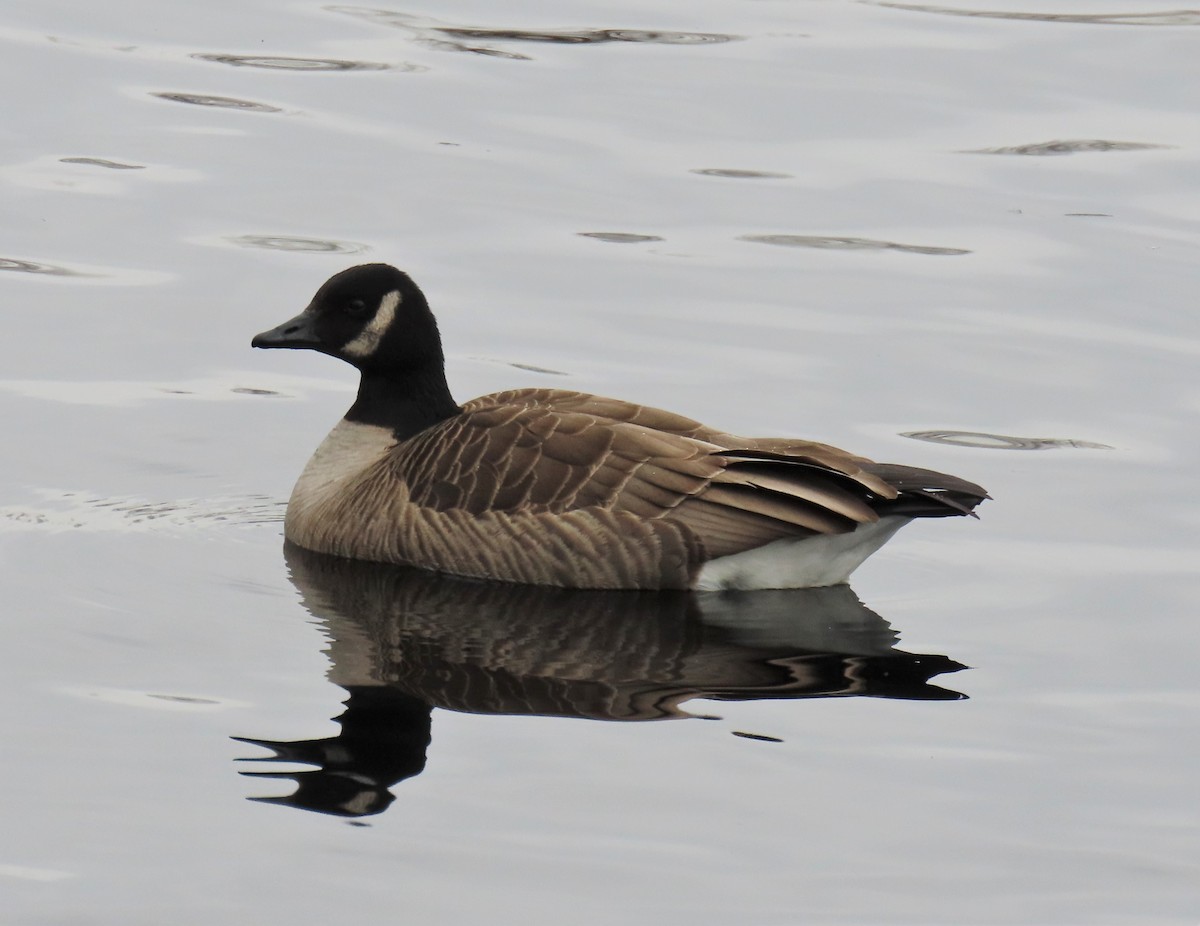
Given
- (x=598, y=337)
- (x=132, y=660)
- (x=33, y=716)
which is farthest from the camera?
(x=598, y=337)

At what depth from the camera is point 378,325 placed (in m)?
12.2

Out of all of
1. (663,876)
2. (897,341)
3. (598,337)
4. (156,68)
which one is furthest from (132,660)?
(156,68)

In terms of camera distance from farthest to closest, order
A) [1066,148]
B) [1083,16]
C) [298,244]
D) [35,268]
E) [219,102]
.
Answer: [1083,16]
[219,102]
[1066,148]
[298,244]
[35,268]

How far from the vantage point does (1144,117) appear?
2103 centimetres

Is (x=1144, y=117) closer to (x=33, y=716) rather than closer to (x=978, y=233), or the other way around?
(x=978, y=233)

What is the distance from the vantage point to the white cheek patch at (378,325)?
1217 cm

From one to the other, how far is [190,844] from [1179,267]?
1143cm

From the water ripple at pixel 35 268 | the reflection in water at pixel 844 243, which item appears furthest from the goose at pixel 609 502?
the reflection in water at pixel 844 243

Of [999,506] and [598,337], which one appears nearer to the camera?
[999,506]

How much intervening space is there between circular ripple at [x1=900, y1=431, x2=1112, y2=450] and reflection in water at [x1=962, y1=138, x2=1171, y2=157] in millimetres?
7068

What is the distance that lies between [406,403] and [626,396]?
84.2 inches

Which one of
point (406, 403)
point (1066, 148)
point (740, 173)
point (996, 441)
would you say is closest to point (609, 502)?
point (406, 403)

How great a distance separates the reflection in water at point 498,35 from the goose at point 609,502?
40.0ft

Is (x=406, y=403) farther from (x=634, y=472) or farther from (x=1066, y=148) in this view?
(x=1066, y=148)
